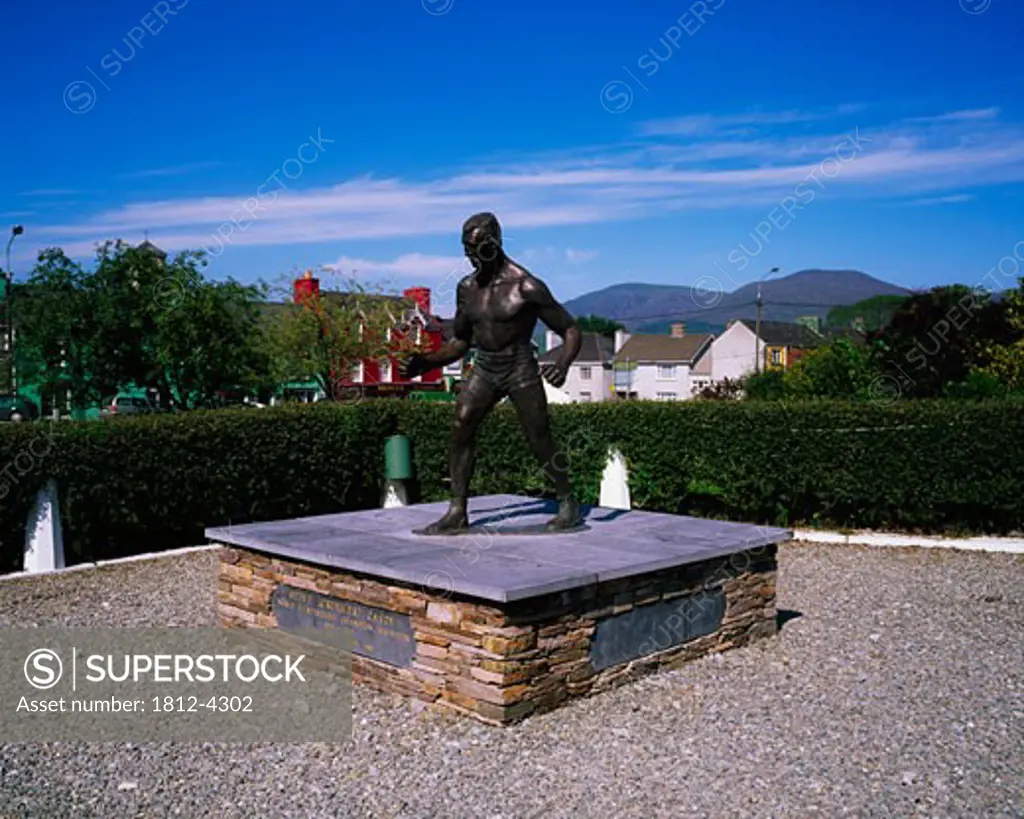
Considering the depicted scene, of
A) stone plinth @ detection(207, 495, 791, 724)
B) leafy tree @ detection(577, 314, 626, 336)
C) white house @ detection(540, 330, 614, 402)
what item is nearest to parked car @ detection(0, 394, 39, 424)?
stone plinth @ detection(207, 495, 791, 724)

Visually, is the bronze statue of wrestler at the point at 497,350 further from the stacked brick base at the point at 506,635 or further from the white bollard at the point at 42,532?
the white bollard at the point at 42,532

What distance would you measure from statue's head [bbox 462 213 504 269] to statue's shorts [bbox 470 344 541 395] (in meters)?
0.70

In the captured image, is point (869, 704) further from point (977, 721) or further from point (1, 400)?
point (1, 400)

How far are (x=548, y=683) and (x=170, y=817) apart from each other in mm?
2262

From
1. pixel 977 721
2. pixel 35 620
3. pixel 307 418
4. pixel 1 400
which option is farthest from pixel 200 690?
pixel 1 400

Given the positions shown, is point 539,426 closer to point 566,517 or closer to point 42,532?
point 566,517

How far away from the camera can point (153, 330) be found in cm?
2120

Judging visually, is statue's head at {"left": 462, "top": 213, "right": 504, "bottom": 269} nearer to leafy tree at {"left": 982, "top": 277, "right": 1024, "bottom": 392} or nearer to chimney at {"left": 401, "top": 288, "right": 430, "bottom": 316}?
leafy tree at {"left": 982, "top": 277, "right": 1024, "bottom": 392}

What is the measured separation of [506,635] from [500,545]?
1547 millimetres

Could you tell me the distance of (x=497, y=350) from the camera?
7.25 m

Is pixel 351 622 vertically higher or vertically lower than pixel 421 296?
lower

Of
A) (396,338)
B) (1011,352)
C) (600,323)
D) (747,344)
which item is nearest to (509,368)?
(1011,352)

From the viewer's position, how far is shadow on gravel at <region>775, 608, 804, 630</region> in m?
8.11

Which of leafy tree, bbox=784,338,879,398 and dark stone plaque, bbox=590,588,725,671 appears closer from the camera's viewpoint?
dark stone plaque, bbox=590,588,725,671
